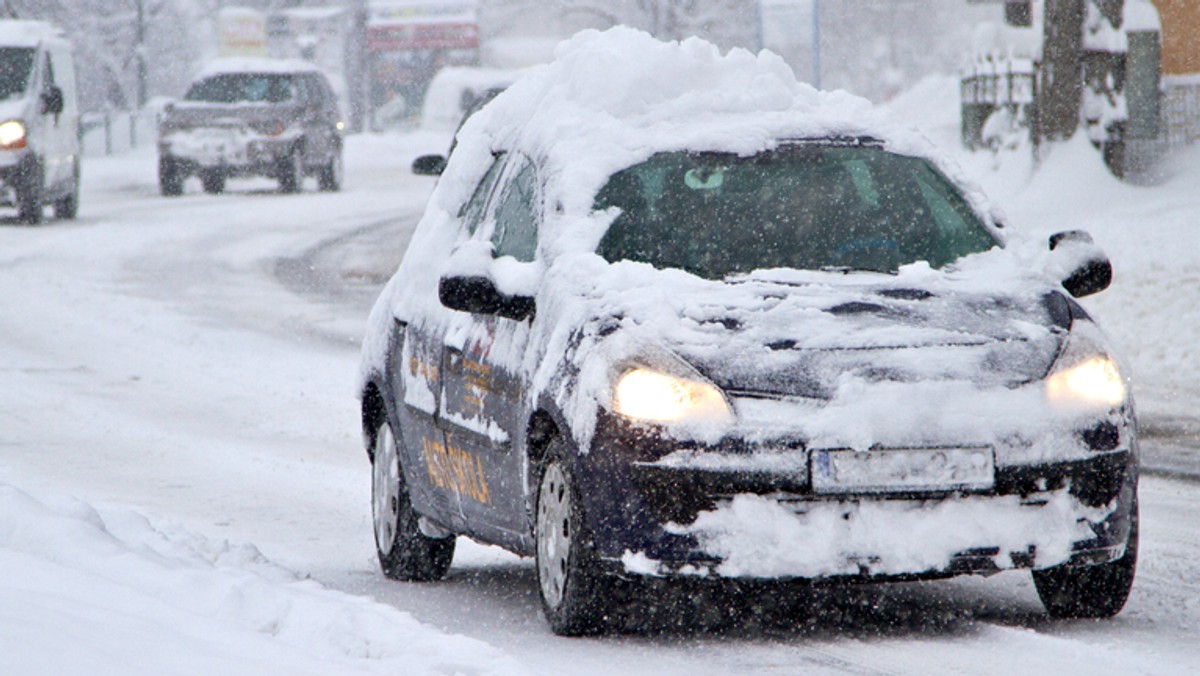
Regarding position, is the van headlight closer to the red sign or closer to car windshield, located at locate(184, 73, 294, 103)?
car windshield, located at locate(184, 73, 294, 103)

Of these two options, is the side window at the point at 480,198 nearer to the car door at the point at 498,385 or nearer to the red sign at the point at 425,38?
the car door at the point at 498,385

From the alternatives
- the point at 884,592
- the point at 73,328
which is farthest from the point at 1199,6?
the point at 884,592

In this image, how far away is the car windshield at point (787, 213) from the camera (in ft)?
21.5

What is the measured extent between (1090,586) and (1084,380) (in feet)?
2.10

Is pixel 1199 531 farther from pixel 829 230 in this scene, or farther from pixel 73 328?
pixel 73 328

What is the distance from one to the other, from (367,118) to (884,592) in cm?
6764

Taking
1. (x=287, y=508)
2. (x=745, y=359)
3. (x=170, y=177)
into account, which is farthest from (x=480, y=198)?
(x=170, y=177)

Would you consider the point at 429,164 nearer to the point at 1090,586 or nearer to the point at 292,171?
the point at 1090,586

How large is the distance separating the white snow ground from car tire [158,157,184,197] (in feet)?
25.3

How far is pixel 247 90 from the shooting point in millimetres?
32750

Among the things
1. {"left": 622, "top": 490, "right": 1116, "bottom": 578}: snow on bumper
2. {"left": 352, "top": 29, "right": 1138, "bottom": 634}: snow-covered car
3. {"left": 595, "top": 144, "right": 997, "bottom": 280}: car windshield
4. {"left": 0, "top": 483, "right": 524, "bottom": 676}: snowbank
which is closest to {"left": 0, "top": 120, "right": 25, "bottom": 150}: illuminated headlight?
{"left": 0, "top": 483, "right": 524, "bottom": 676}: snowbank

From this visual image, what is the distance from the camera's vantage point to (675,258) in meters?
6.50

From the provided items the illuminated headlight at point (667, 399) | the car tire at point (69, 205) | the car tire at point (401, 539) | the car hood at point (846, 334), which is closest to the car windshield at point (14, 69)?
the car tire at point (69, 205)

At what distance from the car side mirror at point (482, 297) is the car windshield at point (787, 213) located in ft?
0.95
